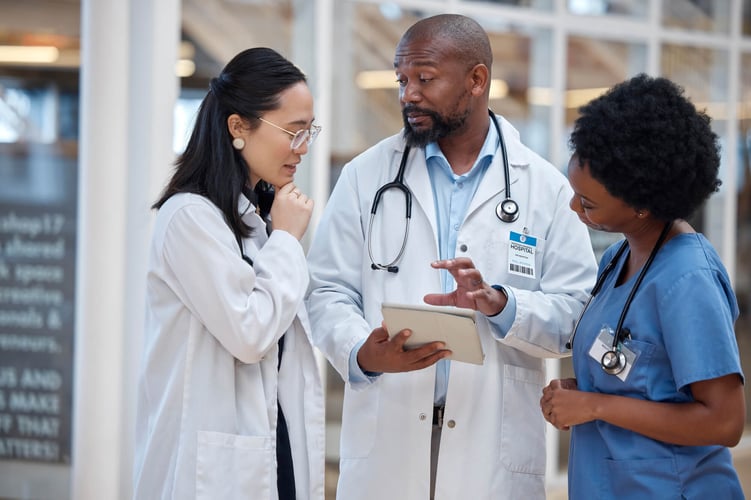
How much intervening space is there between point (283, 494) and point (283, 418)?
6.8 inches

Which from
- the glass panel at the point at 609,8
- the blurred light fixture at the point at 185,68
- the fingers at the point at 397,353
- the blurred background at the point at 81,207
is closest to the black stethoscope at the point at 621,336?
the fingers at the point at 397,353

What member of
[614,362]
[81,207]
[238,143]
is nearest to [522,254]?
[614,362]

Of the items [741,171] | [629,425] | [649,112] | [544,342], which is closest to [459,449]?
[544,342]

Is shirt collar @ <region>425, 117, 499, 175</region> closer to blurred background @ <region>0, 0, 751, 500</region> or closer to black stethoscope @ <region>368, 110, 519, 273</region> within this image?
black stethoscope @ <region>368, 110, 519, 273</region>

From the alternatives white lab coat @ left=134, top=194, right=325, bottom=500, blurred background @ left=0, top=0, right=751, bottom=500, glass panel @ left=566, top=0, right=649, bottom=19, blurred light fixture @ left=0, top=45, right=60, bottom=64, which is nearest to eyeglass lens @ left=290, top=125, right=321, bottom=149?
white lab coat @ left=134, top=194, right=325, bottom=500

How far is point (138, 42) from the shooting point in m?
3.93

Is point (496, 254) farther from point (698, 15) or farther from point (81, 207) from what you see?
point (698, 15)

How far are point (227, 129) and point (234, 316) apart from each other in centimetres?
47

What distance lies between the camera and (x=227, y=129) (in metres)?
2.17

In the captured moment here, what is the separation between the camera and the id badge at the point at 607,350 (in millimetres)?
1878

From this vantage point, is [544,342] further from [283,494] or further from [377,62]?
[377,62]

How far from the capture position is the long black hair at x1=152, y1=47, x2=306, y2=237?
2.11 m

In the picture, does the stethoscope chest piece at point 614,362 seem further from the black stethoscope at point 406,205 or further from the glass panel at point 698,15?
Answer: the glass panel at point 698,15

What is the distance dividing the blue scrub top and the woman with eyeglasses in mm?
670
